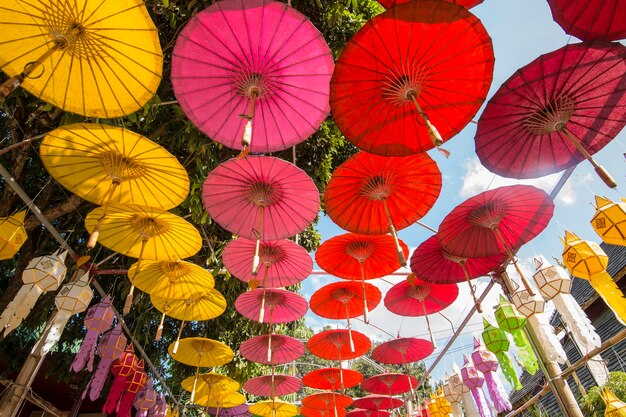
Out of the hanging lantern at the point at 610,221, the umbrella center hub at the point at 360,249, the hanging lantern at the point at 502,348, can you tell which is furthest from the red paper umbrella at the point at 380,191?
the hanging lantern at the point at 502,348

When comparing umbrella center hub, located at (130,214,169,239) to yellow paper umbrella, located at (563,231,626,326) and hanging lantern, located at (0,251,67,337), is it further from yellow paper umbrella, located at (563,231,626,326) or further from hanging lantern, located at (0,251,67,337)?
yellow paper umbrella, located at (563,231,626,326)

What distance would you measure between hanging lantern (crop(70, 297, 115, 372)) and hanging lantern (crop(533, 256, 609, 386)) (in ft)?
21.0

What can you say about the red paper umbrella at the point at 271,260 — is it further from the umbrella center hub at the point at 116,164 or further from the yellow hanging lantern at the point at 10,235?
the yellow hanging lantern at the point at 10,235

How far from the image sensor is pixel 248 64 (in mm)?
3371

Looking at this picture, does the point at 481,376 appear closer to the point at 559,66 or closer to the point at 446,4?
the point at 559,66

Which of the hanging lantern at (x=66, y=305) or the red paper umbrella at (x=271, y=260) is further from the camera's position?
the red paper umbrella at (x=271, y=260)

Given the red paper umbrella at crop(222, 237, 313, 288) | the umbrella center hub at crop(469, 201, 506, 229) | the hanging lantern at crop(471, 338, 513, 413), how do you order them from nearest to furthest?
the umbrella center hub at crop(469, 201, 506, 229)
the red paper umbrella at crop(222, 237, 313, 288)
the hanging lantern at crop(471, 338, 513, 413)

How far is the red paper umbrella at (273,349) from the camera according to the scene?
22.9 ft

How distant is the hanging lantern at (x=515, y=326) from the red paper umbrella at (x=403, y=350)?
6.46 ft

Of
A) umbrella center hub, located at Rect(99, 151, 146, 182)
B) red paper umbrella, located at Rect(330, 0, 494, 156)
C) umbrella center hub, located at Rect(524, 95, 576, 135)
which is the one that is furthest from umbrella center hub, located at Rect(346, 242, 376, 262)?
umbrella center hub, located at Rect(99, 151, 146, 182)

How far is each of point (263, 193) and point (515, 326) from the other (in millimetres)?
4647

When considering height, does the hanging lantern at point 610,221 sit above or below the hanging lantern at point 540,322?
above

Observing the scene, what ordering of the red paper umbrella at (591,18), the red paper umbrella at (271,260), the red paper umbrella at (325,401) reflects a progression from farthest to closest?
the red paper umbrella at (325,401) < the red paper umbrella at (271,260) < the red paper umbrella at (591,18)

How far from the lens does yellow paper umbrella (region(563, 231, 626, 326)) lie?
387 centimetres
